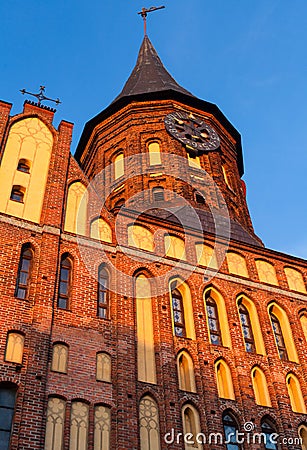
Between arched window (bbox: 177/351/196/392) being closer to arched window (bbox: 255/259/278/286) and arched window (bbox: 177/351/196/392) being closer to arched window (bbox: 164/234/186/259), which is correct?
arched window (bbox: 164/234/186/259)

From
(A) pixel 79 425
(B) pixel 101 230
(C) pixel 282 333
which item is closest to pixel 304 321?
(C) pixel 282 333

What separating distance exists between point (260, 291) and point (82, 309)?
538cm

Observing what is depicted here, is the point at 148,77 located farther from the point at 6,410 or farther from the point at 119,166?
the point at 6,410

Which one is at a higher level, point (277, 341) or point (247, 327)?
point (247, 327)

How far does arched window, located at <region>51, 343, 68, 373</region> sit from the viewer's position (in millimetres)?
11406

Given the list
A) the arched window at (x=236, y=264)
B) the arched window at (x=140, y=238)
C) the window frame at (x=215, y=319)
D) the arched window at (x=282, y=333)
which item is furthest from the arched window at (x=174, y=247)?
the arched window at (x=282, y=333)

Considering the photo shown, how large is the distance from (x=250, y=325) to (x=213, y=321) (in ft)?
3.67

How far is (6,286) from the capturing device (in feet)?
39.7

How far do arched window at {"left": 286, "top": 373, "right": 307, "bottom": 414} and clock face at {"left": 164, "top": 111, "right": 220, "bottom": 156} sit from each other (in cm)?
1004

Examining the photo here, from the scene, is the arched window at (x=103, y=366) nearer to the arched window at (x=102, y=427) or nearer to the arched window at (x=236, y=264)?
the arched window at (x=102, y=427)

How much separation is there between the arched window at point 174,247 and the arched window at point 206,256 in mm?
459

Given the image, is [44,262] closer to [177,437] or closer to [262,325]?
[177,437]

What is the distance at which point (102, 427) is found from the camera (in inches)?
434

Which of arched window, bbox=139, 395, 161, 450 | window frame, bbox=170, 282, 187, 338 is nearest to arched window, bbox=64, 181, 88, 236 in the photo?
window frame, bbox=170, 282, 187, 338
